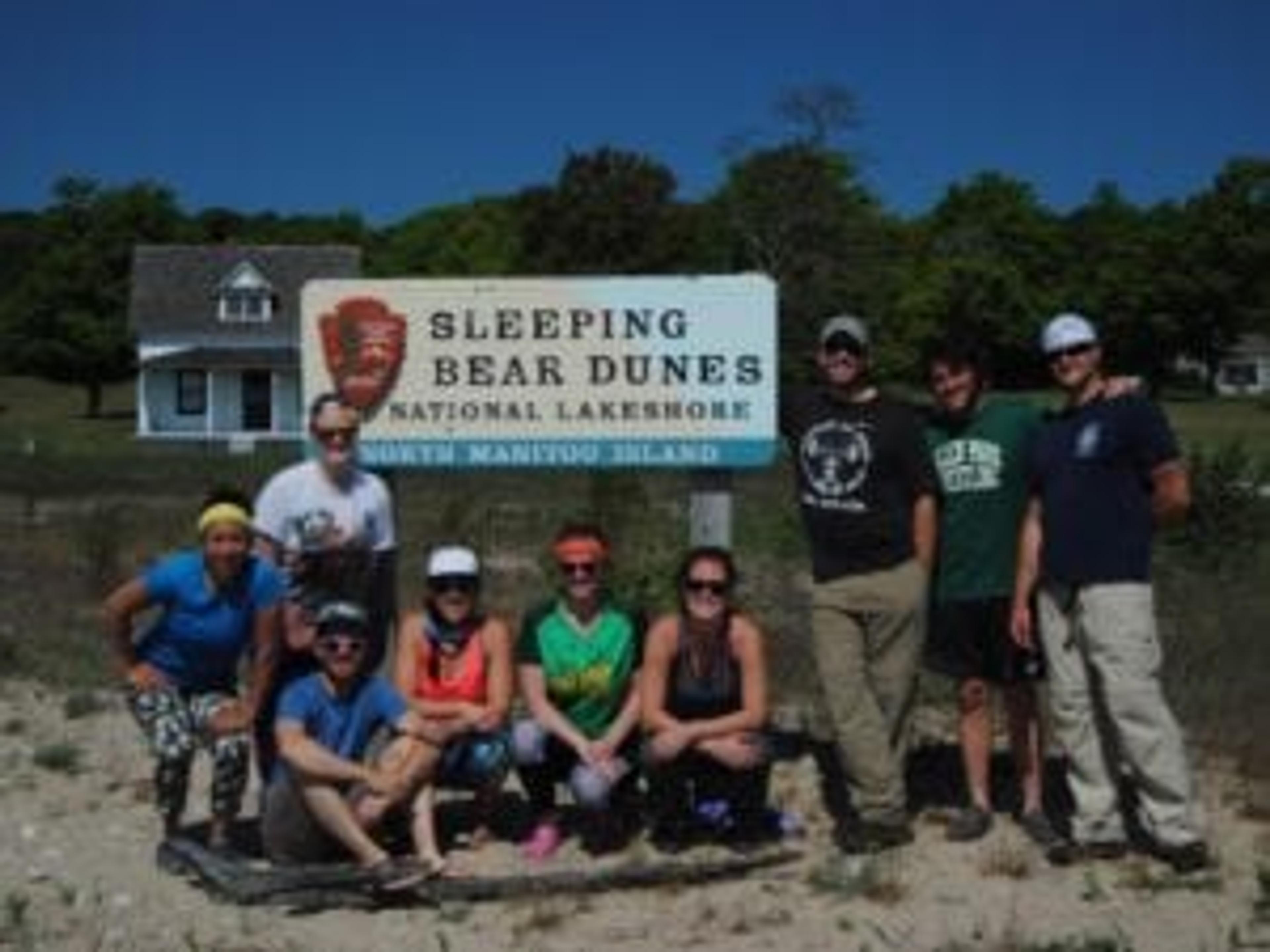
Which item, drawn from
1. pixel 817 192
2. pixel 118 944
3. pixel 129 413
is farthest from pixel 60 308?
pixel 118 944

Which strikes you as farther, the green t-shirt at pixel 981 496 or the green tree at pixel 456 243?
the green tree at pixel 456 243

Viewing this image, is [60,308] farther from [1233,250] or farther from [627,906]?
[627,906]

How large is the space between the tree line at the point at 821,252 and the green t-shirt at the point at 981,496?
57359 millimetres

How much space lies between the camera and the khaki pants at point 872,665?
820cm

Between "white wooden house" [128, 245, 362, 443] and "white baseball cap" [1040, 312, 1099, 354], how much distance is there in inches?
2205

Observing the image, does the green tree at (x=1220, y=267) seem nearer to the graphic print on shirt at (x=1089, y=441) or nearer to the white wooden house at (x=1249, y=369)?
the white wooden house at (x=1249, y=369)

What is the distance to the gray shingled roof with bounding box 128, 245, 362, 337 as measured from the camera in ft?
230

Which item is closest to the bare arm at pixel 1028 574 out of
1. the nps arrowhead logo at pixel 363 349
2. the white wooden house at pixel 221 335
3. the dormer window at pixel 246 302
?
the nps arrowhead logo at pixel 363 349

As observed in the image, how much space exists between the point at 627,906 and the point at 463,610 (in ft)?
4.38

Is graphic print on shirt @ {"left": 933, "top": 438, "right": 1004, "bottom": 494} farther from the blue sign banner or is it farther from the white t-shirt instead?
the white t-shirt

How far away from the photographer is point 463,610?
813 centimetres

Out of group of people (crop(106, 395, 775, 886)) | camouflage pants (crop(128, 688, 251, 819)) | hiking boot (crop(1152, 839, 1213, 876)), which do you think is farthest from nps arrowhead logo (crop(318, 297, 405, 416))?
hiking boot (crop(1152, 839, 1213, 876))

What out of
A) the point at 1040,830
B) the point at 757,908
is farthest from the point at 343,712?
the point at 1040,830

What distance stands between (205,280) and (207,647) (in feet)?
214
